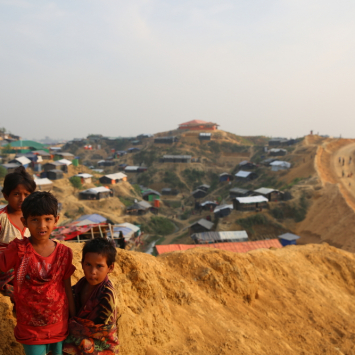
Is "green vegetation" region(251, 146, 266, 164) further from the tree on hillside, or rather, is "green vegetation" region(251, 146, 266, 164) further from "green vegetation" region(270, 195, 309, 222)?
the tree on hillside

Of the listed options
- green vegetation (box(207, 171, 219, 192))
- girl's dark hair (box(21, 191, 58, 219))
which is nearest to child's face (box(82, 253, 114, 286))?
girl's dark hair (box(21, 191, 58, 219))

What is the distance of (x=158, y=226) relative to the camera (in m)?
35.7

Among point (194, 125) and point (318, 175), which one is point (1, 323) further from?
point (194, 125)

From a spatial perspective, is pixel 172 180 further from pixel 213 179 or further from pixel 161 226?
pixel 161 226

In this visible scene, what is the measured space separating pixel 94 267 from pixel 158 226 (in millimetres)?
33273

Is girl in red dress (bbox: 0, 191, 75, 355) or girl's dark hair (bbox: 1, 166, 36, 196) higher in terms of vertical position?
girl's dark hair (bbox: 1, 166, 36, 196)

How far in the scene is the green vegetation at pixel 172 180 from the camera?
52500mm

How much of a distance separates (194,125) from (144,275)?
7139cm

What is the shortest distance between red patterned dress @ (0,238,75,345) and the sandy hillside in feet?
3.48

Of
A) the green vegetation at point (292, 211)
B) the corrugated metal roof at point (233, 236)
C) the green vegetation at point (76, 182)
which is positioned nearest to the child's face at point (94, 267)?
the corrugated metal roof at point (233, 236)

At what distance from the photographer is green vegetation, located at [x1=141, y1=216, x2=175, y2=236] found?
114 ft

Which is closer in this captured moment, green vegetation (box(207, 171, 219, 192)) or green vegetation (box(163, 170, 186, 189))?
green vegetation (box(207, 171, 219, 192))

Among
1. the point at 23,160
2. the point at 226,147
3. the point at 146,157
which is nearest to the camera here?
the point at 23,160

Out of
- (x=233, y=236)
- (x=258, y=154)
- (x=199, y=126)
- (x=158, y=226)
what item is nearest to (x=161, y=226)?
(x=158, y=226)
